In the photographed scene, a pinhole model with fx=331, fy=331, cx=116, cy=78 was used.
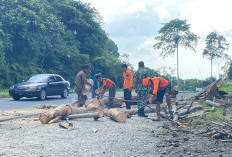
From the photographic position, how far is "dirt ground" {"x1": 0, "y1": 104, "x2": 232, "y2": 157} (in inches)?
248

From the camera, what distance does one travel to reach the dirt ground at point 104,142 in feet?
Result: 20.6

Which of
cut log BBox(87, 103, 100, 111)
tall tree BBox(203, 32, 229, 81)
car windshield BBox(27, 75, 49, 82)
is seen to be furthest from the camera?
tall tree BBox(203, 32, 229, 81)

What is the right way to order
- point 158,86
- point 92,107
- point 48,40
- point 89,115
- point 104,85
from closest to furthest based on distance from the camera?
1. point 89,115
2. point 158,86
3. point 92,107
4. point 104,85
5. point 48,40

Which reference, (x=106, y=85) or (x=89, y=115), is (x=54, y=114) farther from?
(x=106, y=85)

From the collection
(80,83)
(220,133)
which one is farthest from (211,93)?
(220,133)

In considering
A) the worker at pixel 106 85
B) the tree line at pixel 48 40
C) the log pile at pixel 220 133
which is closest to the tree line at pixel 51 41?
the tree line at pixel 48 40

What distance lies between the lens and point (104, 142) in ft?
23.6

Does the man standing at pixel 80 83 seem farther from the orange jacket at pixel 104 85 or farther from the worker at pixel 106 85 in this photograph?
the orange jacket at pixel 104 85

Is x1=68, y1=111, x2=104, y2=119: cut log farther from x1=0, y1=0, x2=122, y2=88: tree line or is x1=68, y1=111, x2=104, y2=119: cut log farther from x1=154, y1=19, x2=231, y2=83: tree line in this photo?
x1=154, y1=19, x2=231, y2=83: tree line

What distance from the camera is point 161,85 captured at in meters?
11.1

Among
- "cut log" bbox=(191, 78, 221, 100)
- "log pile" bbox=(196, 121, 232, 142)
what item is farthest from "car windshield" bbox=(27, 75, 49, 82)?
"log pile" bbox=(196, 121, 232, 142)

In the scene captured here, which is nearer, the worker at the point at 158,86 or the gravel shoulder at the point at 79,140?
the gravel shoulder at the point at 79,140

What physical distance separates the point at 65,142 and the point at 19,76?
25.6m

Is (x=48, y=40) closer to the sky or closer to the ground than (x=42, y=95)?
closer to the sky
